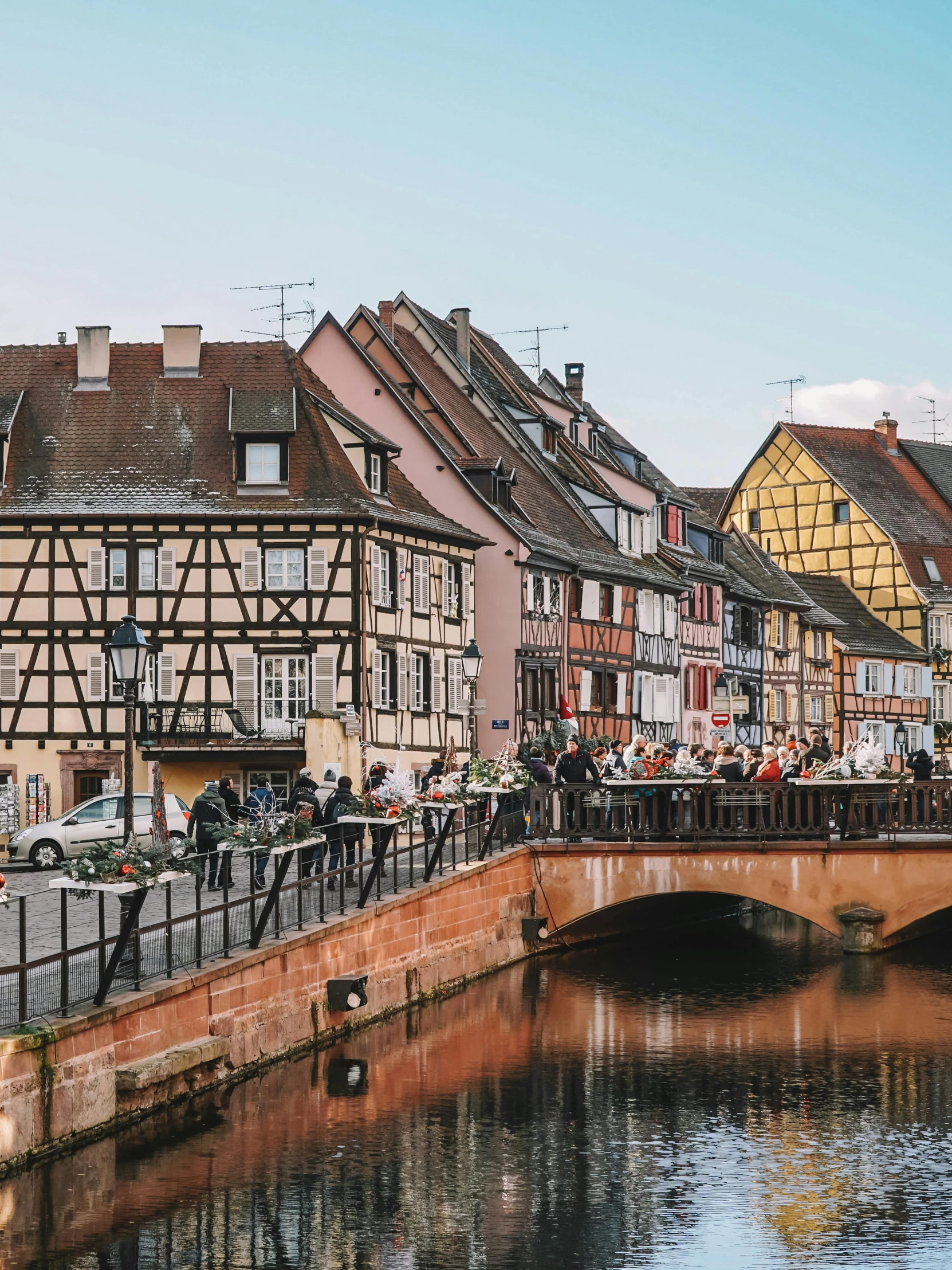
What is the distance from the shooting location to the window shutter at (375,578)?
4584 centimetres

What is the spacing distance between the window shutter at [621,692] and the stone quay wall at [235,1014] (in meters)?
26.8

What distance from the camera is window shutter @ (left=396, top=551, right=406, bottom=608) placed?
47.2 meters

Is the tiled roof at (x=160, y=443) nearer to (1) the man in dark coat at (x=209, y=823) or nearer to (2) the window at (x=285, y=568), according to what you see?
(2) the window at (x=285, y=568)

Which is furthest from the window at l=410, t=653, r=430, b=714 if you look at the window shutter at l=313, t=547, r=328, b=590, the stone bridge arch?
the stone bridge arch

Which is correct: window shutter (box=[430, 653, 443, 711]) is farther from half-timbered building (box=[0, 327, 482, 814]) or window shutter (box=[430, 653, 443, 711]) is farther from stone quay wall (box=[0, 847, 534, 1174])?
stone quay wall (box=[0, 847, 534, 1174])

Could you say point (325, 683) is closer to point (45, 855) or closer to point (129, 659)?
point (45, 855)

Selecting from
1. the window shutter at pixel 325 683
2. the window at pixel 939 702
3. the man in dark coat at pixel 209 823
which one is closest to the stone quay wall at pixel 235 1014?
the man in dark coat at pixel 209 823

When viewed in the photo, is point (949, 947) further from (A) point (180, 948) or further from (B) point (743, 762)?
(A) point (180, 948)

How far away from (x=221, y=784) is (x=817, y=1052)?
9.73 metres

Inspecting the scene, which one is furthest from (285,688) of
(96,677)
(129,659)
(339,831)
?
(129,659)

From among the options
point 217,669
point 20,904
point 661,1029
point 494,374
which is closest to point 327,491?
point 217,669

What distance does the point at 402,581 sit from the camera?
155 ft

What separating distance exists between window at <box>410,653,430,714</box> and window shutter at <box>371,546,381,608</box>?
227cm

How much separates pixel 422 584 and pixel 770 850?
18.6m
